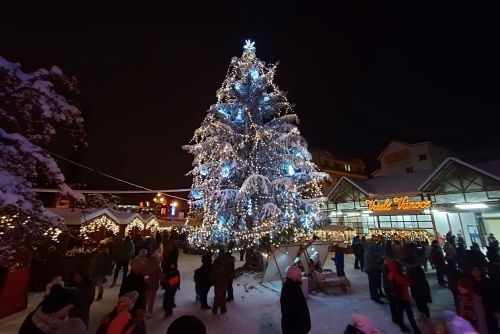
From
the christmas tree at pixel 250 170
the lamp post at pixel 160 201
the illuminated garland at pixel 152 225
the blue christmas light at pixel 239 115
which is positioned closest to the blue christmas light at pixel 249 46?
the christmas tree at pixel 250 170

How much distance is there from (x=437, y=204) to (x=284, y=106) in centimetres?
1290

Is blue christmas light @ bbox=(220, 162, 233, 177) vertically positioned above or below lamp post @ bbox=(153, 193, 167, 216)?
below

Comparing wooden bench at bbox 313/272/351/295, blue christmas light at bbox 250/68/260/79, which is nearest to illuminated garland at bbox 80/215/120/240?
blue christmas light at bbox 250/68/260/79

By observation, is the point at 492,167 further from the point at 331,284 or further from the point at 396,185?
the point at 331,284

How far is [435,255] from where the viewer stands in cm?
1053

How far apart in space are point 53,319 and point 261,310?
19.8 feet

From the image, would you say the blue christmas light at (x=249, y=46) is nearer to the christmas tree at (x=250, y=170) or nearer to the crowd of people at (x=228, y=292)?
the christmas tree at (x=250, y=170)

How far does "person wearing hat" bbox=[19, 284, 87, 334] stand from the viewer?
306 centimetres

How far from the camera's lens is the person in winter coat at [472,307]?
486 cm

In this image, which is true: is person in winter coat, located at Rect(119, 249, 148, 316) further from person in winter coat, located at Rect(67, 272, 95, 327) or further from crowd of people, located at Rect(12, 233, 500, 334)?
person in winter coat, located at Rect(67, 272, 95, 327)

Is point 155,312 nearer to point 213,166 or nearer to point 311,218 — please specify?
point 213,166

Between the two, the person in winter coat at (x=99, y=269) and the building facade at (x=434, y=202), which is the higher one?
the building facade at (x=434, y=202)

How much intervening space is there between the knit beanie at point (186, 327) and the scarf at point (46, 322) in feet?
6.72

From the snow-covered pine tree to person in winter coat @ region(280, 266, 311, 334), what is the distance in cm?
465
